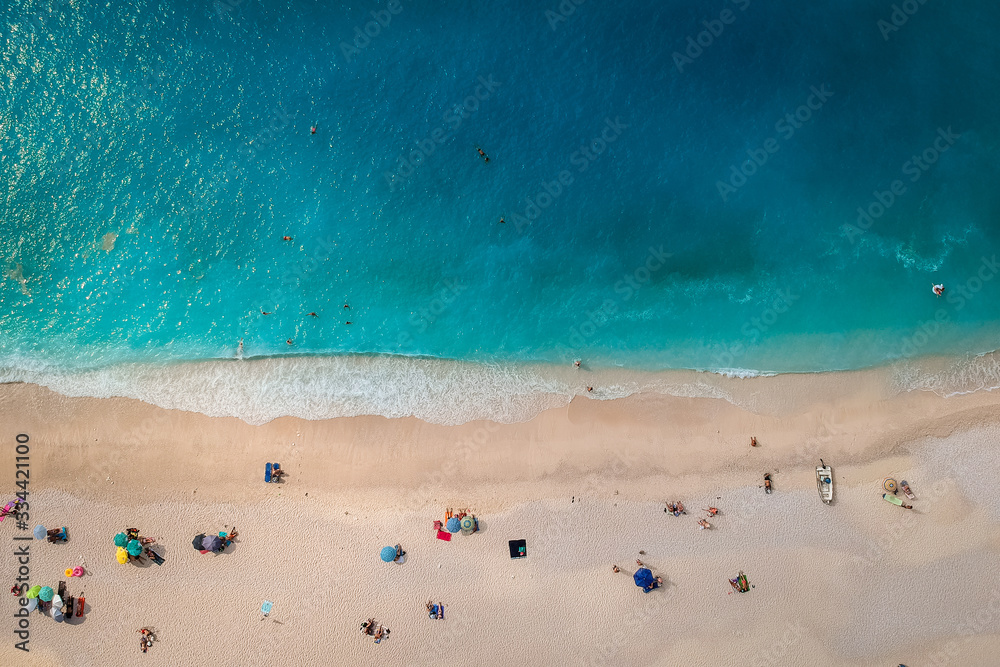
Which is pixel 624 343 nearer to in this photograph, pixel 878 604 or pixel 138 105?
pixel 878 604

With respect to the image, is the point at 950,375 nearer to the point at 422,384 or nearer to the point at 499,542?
the point at 499,542

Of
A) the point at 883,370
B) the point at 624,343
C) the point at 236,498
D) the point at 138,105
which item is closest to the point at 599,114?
the point at 624,343

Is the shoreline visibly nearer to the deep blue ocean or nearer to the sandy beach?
the deep blue ocean

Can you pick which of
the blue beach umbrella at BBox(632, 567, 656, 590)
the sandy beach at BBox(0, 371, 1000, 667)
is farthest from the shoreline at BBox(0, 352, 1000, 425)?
the blue beach umbrella at BBox(632, 567, 656, 590)

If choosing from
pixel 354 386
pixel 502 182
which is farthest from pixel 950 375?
pixel 354 386

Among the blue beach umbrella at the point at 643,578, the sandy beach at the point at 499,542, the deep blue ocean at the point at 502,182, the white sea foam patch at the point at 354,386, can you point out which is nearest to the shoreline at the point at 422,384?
the white sea foam patch at the point at 354,386

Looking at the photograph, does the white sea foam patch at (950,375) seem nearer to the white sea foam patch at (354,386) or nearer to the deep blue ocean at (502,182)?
the deep blue ocean at (502,182)
